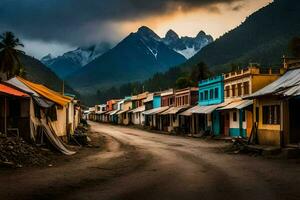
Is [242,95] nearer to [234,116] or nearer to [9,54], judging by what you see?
[234,116]

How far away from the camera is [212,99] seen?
5362 centimetres

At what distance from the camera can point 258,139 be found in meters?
31.4

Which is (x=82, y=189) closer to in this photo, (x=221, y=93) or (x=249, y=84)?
(x=249, y=84)

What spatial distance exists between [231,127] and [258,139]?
15131mm

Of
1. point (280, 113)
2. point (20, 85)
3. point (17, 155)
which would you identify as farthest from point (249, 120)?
point (17, 155)

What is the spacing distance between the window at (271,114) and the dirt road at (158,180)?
564 cm

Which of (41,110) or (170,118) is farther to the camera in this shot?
(170,118)

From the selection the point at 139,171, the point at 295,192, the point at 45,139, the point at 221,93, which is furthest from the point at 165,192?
the point at 221,93

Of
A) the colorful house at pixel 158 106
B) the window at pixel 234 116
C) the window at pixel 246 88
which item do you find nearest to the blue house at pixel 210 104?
the window at pixel 234 116

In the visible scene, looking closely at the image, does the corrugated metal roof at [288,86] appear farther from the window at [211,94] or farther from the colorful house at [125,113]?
the colorful house at [125,113]

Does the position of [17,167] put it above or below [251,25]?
below

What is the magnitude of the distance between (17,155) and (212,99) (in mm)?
34904

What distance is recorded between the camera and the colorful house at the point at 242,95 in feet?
138

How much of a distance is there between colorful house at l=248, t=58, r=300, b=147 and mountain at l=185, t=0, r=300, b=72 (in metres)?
121
